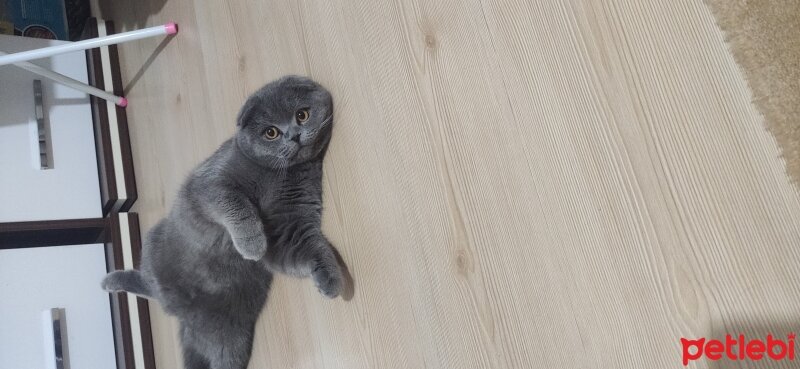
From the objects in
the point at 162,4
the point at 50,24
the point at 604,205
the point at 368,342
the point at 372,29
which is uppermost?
the point at 50,24

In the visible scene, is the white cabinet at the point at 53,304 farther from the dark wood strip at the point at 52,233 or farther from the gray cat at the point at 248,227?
the gray cat at the point at 248,227

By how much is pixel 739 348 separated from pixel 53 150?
6.50ft

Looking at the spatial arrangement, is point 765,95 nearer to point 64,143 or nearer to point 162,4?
point 162,4

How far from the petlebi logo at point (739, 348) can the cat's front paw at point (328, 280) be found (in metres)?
0.64

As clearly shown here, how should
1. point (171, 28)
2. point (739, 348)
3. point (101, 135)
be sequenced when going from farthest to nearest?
point (101, 135)
point (171, 28)
point (739, 348)

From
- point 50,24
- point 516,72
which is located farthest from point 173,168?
point 516,72

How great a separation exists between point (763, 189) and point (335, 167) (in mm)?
790

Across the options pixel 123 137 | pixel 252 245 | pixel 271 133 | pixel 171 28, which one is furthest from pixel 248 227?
pixel 123 137

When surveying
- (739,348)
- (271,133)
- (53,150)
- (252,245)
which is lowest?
(739,348)

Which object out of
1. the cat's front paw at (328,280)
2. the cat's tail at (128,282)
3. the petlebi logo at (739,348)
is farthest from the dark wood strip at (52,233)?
the petlebi logo at (739,348)

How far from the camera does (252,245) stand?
125cm

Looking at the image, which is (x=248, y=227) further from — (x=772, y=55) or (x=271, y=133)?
(x=772, y=55)

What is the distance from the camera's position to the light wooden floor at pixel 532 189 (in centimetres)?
67

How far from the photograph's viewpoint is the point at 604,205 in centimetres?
77
